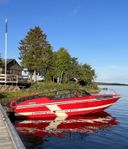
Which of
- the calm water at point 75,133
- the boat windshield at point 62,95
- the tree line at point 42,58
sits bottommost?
the calm water at point 75,133

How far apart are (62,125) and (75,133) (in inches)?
134

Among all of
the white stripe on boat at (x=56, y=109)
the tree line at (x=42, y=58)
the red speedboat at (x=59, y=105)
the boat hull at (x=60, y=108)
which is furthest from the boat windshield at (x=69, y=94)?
the tree line at (x=42, y=58)

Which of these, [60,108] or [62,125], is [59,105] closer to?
[60,108]

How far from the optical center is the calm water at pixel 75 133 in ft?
56.5

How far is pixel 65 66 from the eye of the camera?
88.5 metres

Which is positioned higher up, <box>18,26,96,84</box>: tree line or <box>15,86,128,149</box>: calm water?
<box>18,26,96,84</box>: tree line

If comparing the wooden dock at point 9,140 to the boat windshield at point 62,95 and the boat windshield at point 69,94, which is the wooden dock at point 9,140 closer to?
the boat windshield at point 62,95

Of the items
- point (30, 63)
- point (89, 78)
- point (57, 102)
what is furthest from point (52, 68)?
point (57, 102)

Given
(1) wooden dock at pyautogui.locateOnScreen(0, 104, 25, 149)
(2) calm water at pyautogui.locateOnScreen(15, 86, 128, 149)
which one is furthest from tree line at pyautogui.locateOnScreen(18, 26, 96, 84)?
(1) wooden dock at pyautogui.locateOnScreen(0, 104, 25, 149)

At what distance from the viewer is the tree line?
80562 mm

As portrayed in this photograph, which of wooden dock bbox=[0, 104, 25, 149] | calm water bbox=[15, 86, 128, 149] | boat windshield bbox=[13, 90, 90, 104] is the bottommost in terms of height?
calm water bbox=[15, 86, 128, 149]

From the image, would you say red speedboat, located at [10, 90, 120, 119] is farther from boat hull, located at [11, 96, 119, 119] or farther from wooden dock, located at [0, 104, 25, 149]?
wooden dock, located at [0, 104, 25, 149]

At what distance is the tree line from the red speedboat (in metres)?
50.4

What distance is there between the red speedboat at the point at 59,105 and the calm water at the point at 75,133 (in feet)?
3.71
